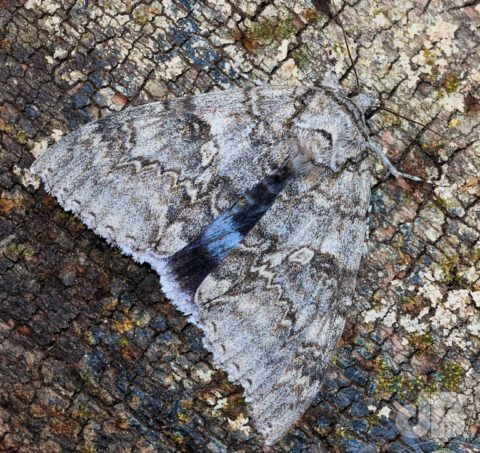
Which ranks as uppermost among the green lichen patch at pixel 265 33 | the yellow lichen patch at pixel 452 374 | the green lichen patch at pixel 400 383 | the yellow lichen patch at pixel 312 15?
the yellow lichen patch at pixel 312 15

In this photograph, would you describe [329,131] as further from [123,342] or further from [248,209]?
[123,342]

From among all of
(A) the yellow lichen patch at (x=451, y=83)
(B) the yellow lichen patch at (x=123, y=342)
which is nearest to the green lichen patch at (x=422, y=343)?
(A) the yellow lichen patch at (x=451, y=83)

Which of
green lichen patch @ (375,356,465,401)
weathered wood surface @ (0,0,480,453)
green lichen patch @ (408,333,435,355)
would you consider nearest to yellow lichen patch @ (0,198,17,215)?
weathered wood surface @ (0,0,480,453)

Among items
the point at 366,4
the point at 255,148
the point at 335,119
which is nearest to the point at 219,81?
the point at 255,148

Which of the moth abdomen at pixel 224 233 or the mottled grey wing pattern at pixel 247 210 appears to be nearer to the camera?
the mottled grey wing pattern at pixel 247 210

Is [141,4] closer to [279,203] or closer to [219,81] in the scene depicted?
[219,81]

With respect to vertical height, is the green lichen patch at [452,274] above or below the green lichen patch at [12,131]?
above

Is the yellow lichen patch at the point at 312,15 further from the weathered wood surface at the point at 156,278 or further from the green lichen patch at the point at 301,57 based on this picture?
the green lichen patch at the point at 301,57
